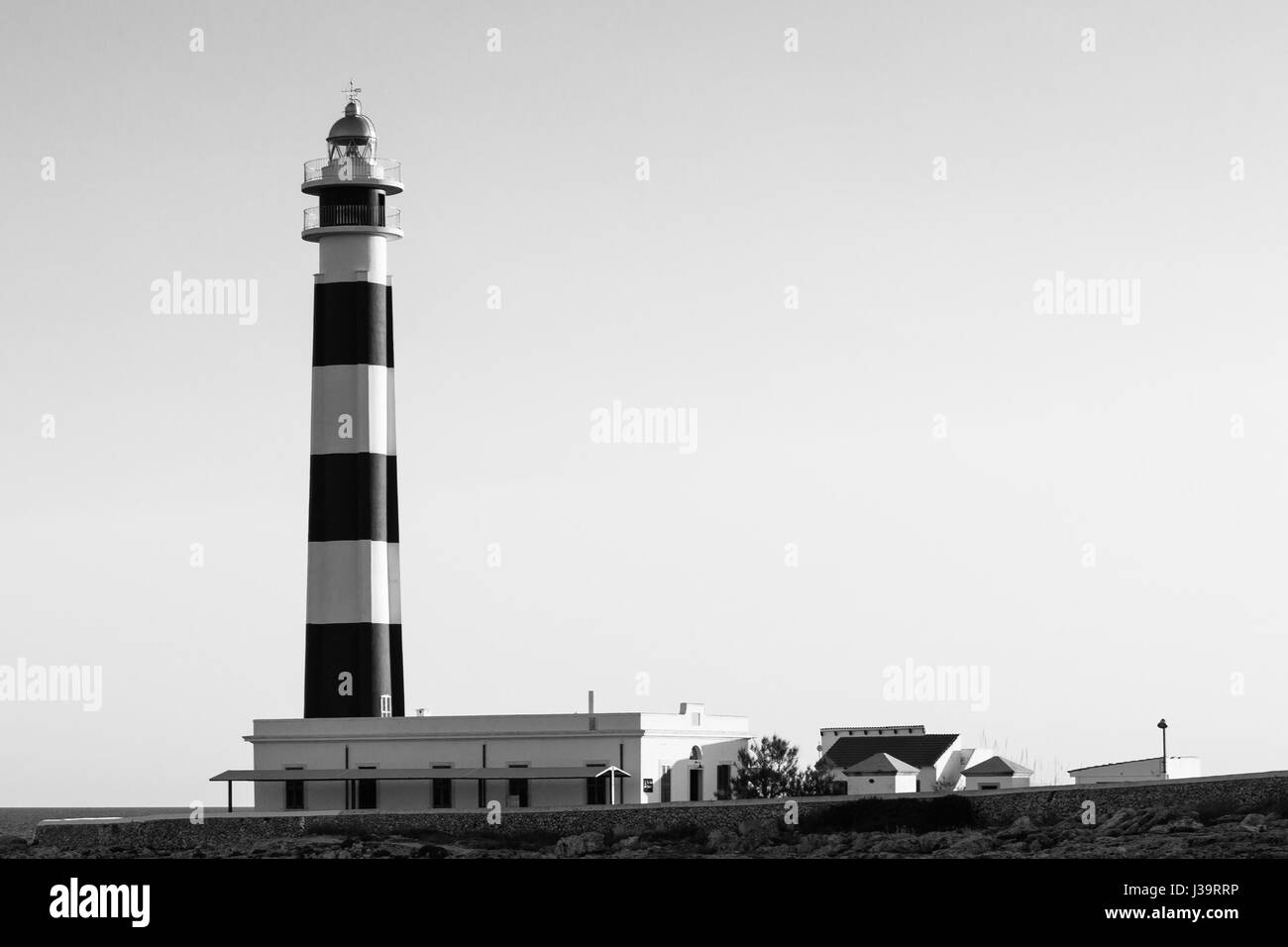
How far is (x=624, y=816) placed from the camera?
5766 cm

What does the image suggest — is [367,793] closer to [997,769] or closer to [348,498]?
[348,498]

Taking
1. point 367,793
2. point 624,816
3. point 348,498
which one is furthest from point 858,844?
point 348,498

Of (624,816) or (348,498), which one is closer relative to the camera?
(624,816)

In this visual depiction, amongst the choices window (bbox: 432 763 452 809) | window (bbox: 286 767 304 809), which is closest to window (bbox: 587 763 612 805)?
window (bbox: 432 763 452 809)

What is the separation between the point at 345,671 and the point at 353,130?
1417 cm

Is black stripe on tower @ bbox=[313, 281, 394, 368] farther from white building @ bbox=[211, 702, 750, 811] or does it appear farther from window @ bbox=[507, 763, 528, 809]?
window @ bbox=[507, 763, 528, 809]

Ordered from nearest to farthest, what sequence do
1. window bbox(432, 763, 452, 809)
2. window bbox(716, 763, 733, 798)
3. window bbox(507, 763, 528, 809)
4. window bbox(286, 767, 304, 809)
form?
window bbox(507, 763, 528, 809) < window bbox(432, 763, 452, 809) < window bbox(286, 767, 304, 809) < window bbox(716, 763, 733, 798)

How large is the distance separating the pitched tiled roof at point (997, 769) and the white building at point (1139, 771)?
1.48 metres

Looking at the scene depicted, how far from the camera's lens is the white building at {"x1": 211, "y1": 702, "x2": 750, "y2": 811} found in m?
61.8

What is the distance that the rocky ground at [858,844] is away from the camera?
1913 inches

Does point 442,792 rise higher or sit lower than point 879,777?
lower

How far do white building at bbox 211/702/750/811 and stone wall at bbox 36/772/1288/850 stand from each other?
211 centimetres
